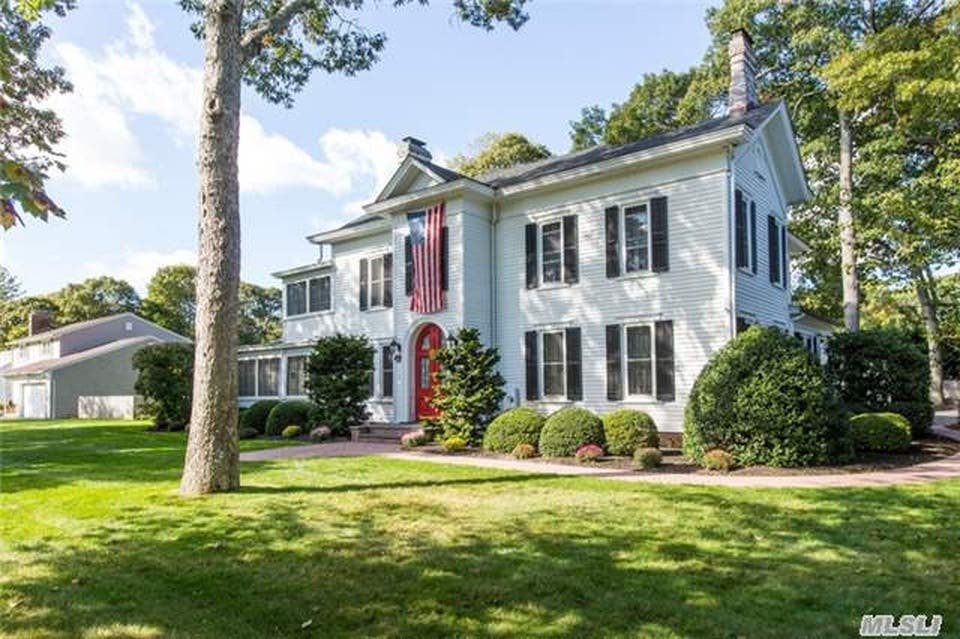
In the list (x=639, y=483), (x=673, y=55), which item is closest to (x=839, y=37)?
Answer: (x=673, y=55)

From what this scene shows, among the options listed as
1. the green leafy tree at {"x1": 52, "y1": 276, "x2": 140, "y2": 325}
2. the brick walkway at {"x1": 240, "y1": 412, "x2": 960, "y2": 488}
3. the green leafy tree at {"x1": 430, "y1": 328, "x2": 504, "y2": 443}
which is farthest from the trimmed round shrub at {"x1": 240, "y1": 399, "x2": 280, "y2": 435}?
the green leafy tree at {"x1": 52, "y1": 276, "x2": 140, "y2": 325}

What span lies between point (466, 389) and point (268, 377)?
12.7 metres

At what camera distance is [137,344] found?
36562mm

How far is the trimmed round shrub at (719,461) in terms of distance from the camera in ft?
32.4

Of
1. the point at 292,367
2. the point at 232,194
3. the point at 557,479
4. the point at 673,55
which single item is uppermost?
the point at 673,55

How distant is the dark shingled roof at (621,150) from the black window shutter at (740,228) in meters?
1.56

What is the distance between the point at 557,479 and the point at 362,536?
12.8ft

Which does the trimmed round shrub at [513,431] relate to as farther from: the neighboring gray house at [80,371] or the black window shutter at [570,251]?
the neighboring gray house at [80,371]

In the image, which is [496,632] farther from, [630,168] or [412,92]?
[412,92]

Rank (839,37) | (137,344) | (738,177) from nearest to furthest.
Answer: (738,177) < (839,37) < (137,344)

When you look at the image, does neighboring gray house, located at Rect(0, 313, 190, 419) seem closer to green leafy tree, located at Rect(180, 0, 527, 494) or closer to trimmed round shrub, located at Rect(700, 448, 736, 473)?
green leafy tree, located at Rect(180, 0, 527, 494)

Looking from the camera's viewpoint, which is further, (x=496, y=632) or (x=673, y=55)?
(x=673, y=55)

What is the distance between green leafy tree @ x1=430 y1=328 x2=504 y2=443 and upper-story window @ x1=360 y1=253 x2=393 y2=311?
17.5 ft

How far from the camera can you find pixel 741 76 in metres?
15.8
